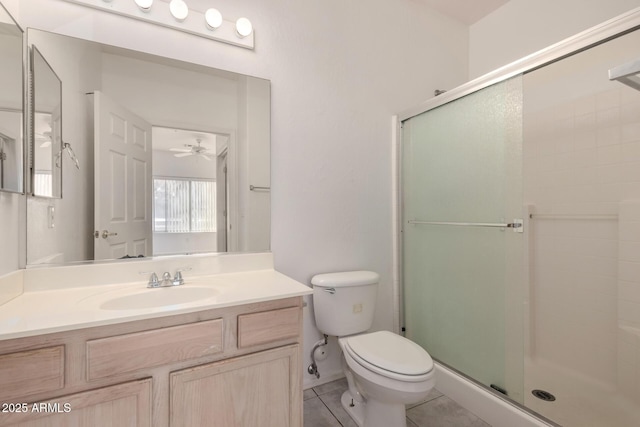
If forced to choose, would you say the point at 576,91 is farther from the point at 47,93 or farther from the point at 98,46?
the point at 47,93

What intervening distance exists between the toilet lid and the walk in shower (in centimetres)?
51

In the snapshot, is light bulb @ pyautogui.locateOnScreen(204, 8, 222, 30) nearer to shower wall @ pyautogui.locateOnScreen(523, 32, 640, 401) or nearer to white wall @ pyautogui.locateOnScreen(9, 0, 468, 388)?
white wall @ pyautogui.locateOnScreen(9, 0, 468, 388)

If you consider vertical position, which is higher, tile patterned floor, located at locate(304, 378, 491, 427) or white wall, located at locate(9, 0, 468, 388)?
white wall, located at locate(9, 0, 468, 388)

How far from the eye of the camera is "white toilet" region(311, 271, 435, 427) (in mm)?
1264

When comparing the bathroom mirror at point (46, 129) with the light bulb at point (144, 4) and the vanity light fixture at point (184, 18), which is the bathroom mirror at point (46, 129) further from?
the light bulb at point (144, 4)

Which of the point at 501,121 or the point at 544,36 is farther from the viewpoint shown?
the point at 544,36

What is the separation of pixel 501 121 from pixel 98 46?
6.45 feet

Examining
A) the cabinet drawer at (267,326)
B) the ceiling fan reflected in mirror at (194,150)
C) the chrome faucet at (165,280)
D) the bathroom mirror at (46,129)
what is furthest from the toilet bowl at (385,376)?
Answer: the bathroom mirror at (46,129)

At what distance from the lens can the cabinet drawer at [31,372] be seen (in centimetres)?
81

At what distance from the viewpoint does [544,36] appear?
2.00 metres

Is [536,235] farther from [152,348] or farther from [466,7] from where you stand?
[152,348]

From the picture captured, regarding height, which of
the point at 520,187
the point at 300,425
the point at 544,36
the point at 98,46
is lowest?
the point at 300,425

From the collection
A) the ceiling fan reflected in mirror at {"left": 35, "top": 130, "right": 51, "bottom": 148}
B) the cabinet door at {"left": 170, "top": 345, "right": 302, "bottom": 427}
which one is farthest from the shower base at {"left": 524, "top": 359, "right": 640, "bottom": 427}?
the ceiling fan reflected in mirror at {"left": 35, "top": 130, "right": 51, "bottom": 148}

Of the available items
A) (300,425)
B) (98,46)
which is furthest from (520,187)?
(98,46)
